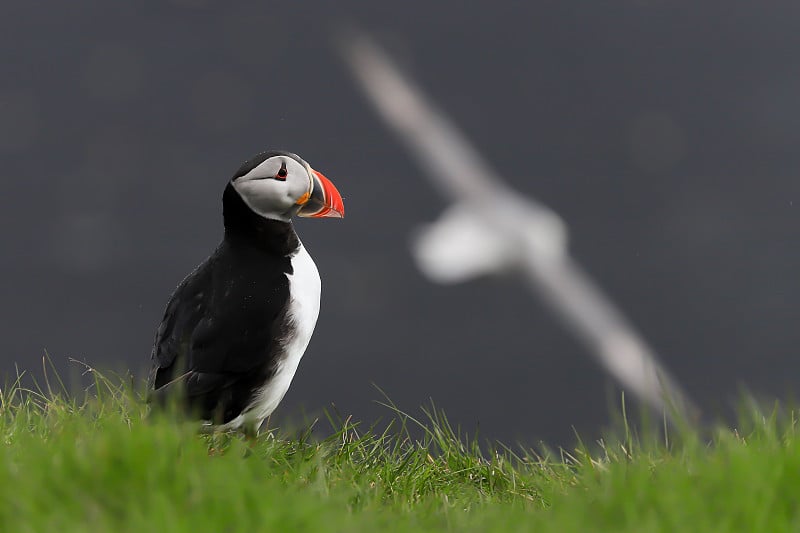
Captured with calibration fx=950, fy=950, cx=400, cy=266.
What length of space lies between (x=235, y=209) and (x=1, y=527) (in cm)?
267

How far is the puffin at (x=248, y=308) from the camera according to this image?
5.66 metres

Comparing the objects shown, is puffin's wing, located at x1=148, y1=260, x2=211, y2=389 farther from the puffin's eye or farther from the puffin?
the puffin's eye

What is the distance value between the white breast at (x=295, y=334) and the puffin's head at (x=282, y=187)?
34 centimetres

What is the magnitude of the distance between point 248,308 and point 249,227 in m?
0.53

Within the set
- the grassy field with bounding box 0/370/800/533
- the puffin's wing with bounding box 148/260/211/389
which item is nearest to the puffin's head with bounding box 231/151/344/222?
the puffin's wing with bounding box 148/260/211/389

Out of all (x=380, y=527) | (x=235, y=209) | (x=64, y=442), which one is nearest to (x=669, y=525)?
(x=380, y=527)

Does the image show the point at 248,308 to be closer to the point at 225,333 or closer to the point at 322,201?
the point at 225,333

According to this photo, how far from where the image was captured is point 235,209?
588 centimetres

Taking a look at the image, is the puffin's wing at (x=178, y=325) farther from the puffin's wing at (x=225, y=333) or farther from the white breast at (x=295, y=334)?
the white breast at (x=295, y=334)

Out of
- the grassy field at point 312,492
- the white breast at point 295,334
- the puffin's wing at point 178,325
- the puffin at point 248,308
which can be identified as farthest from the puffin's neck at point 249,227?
the grassy field at point 312,492

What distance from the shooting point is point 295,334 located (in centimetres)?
584

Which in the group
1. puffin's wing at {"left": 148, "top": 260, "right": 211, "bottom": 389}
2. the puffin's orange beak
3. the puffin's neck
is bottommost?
puffin's wing at {"left": 148, "top": 260, "right": 211, "bottom": 389}

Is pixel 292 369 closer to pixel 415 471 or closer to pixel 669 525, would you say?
pixel 415 471

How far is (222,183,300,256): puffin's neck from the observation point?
5863mm
